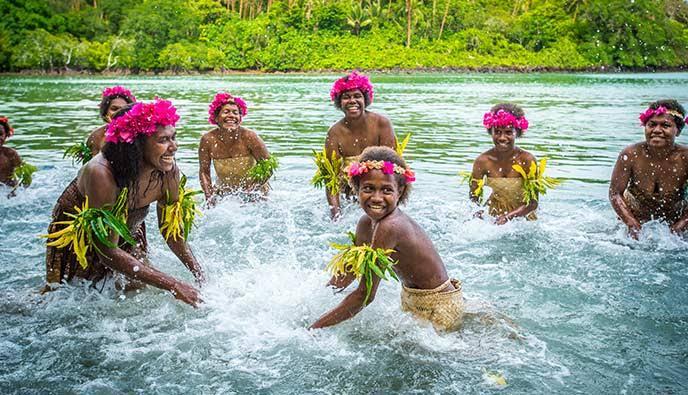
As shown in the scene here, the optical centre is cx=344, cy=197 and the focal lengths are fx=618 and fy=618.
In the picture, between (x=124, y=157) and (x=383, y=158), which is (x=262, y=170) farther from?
(x=383, y=158)

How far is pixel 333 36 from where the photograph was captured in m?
83.2

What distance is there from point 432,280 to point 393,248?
0.37 meters

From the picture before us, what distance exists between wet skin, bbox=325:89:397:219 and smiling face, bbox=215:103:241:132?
1.22 m

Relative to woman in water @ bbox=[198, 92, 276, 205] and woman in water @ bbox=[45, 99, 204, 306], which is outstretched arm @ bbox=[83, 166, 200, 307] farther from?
woman in water @ bbox=[198, 92, 276, 205]

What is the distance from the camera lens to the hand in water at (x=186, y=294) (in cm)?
402

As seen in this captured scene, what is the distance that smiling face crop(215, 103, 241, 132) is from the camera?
7605 millimetres

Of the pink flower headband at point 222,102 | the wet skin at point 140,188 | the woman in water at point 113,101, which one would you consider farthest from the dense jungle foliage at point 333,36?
the wet skin at point 140,188

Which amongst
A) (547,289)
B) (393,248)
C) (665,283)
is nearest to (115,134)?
(393,248)

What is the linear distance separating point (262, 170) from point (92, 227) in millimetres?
4067

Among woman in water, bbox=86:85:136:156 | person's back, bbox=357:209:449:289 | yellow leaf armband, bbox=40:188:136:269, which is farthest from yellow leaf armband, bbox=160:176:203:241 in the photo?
woman in water, bbox=86:85:136:156

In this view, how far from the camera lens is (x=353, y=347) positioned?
3855 millimetres

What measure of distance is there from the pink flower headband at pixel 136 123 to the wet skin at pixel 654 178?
468cm

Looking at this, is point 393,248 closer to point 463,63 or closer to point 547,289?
point 547,289

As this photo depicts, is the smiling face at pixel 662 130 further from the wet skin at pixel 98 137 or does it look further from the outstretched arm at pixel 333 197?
the wet skin at pixel 98 137
